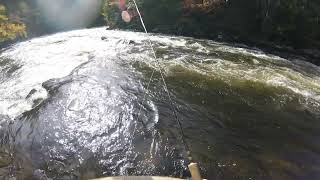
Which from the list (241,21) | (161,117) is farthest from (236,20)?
(161,117)

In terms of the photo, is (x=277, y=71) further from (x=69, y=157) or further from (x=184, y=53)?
(x=69, y=157)

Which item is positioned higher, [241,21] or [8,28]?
[241,21]

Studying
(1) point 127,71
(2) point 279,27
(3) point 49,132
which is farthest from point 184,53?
(3) point 49,132

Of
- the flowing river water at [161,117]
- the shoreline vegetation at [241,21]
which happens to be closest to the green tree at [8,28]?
the shoreline vegetation at [241,21]

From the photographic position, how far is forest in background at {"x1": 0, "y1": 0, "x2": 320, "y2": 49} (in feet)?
39.9

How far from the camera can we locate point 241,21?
45.1ft

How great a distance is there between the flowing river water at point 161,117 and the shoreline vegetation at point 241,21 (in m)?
1.64

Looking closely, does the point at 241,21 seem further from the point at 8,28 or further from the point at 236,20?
the point at 8,28

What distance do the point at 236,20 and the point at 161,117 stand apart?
26.7ft

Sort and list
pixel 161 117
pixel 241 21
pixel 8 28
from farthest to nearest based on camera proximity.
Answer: pixel 8 28 → pixel 241 21 → pixel 161 117

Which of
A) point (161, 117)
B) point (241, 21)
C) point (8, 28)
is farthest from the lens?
point (8, 28)

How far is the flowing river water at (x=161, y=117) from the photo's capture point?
217 inches

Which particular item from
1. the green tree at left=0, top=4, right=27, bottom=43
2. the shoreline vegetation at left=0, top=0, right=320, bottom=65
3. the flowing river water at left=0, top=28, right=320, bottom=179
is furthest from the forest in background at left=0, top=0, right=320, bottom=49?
the flowing river water at left=0, top=28, right=320, bottom=179

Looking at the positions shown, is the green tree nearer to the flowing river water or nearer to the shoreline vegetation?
the shoreline vegetation
